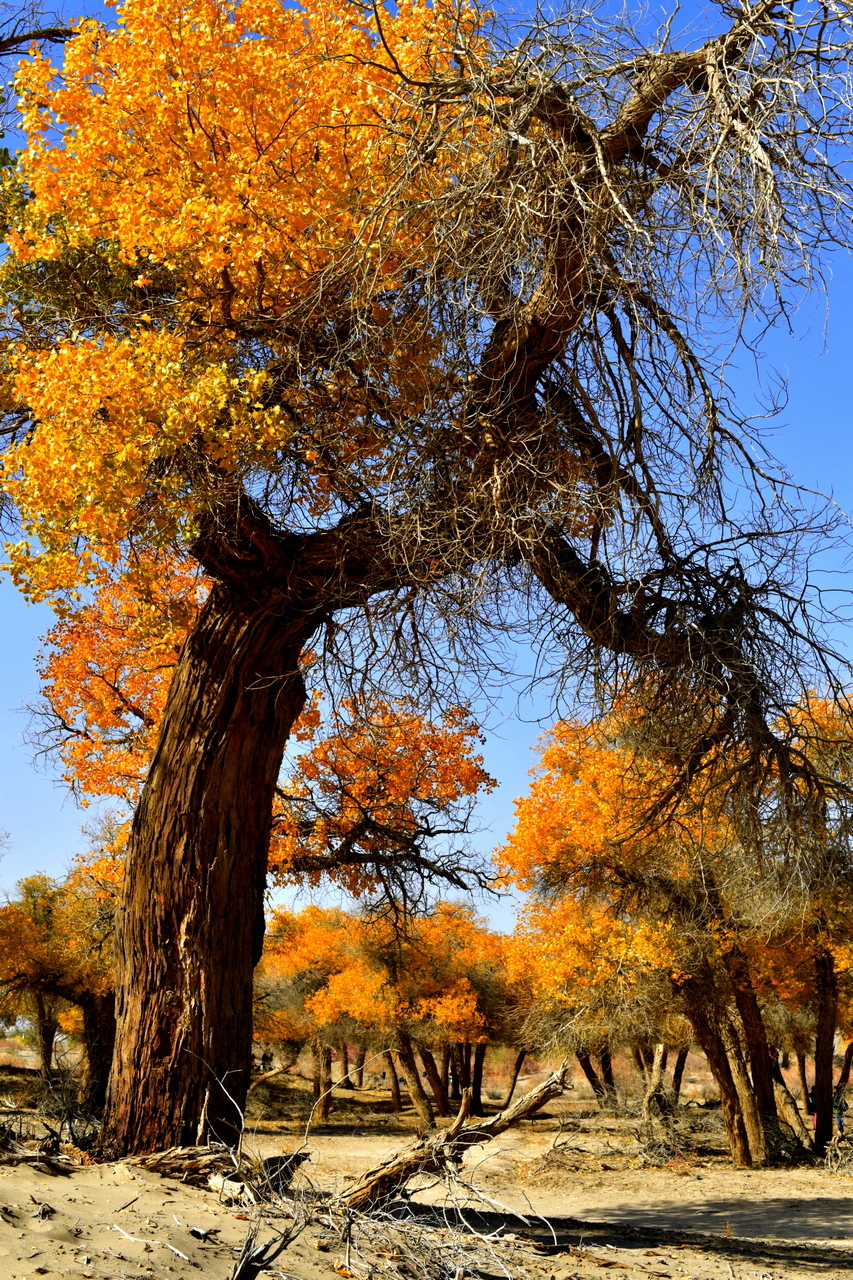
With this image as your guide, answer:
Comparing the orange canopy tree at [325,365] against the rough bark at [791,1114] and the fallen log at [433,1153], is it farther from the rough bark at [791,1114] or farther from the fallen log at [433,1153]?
the rough bark at [791,1114]

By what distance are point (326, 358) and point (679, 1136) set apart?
927 inches

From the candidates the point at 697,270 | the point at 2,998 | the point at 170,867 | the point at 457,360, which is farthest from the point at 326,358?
the point at 2,998

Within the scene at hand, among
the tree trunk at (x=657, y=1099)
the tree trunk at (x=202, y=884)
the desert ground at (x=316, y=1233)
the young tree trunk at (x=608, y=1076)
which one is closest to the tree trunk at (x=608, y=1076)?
the young tree trunk at (x=608, y=1076)

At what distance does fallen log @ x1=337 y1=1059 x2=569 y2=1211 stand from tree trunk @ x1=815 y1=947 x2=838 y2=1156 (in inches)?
653

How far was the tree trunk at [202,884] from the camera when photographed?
656 cm

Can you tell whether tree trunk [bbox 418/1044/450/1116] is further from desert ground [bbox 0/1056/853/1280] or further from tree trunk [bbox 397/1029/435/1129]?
desert ground [bbox 0/1056/853/1280]

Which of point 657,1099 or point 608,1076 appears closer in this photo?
point 657,1099

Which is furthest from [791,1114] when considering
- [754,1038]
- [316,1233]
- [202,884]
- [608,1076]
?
[316,1233]

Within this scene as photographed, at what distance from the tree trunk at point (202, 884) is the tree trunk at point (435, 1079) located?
28092mm

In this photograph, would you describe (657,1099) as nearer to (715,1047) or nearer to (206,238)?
(715,1047)

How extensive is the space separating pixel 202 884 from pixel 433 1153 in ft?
8.41

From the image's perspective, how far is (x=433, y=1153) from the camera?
17.7 feet

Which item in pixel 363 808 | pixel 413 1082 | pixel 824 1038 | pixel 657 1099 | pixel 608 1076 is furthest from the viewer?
pixel 608 1076

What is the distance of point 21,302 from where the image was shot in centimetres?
756
